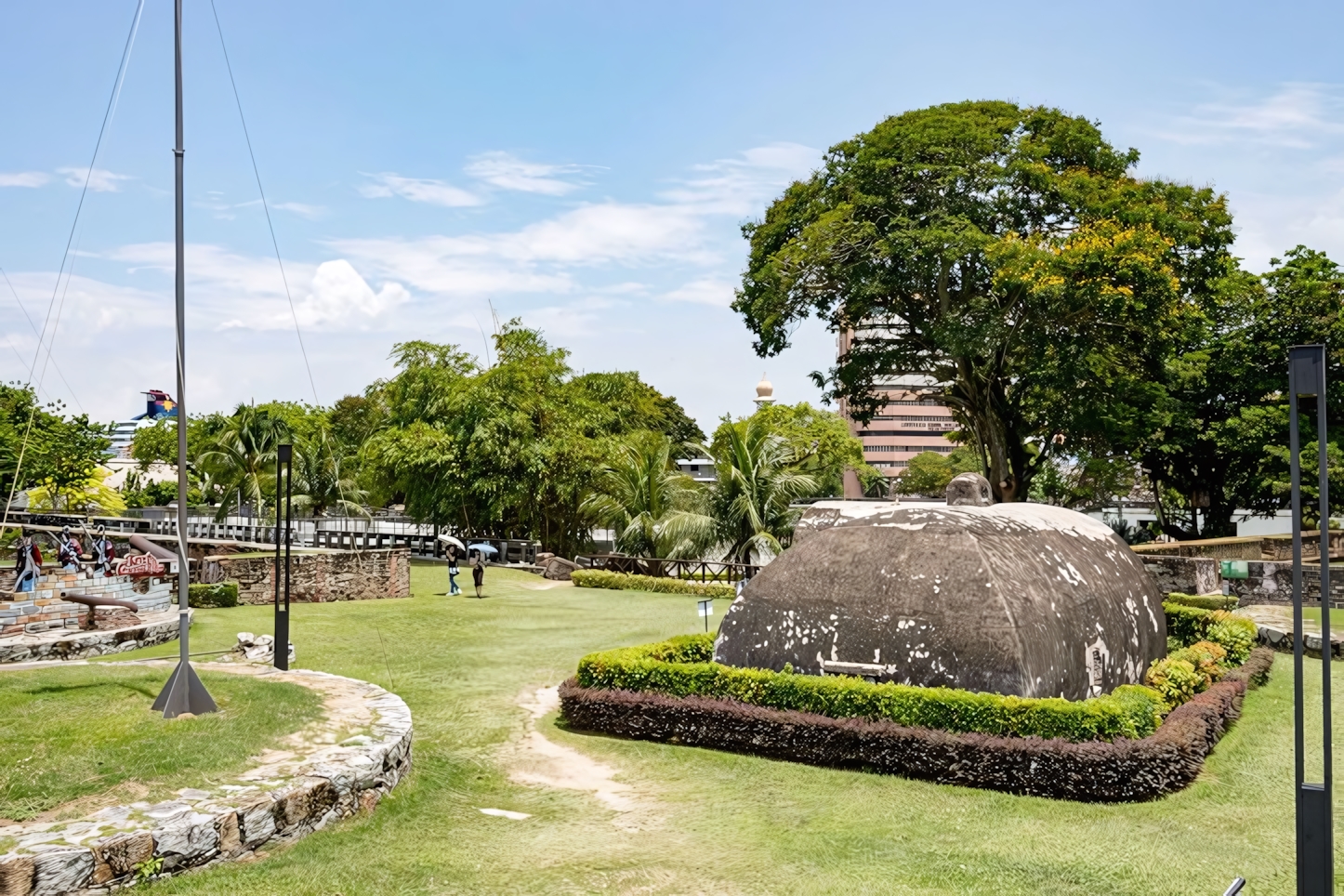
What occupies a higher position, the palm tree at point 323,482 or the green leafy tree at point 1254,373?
the green leafy tree at point 1254,373

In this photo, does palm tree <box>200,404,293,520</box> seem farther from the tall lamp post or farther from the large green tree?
the tall lamp post

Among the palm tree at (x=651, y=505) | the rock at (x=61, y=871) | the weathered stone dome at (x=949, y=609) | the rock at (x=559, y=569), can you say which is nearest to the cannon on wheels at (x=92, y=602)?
the weathered stone dome at (x=949, y=609)

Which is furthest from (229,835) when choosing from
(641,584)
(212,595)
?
(641,584)

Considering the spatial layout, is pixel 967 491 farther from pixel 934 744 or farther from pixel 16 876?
pixel 16 876

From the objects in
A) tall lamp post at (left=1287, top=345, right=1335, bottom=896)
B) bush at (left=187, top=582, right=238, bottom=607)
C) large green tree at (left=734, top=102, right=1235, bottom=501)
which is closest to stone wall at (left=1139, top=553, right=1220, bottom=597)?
large green tree at (left=734, top=102, right=1235, bottom=501)

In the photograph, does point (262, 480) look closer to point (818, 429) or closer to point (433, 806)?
point (818, 429)

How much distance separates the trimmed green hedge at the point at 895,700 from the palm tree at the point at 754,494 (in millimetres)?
16809

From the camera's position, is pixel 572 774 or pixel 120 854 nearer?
pixel 120 854

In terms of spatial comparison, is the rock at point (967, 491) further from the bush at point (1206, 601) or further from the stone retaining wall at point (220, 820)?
the bush at point (1206, 601)

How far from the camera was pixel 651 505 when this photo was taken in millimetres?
33156

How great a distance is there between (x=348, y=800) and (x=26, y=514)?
2057 inches

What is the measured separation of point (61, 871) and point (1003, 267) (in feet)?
86.2

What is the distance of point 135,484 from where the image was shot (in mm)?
79375

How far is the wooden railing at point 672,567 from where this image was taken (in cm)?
2978
